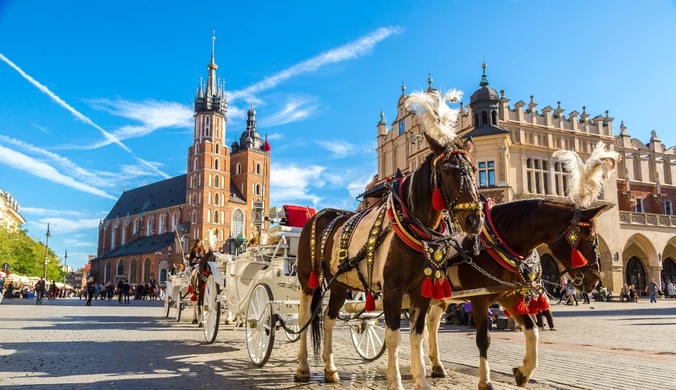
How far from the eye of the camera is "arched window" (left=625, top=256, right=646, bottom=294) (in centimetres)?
3791

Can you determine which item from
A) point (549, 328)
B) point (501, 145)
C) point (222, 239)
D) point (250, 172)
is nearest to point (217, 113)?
point (250, 172)

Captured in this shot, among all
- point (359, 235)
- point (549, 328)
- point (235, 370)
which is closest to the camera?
point (359, 235)

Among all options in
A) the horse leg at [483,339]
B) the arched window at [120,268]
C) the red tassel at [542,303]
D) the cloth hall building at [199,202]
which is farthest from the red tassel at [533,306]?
the arched window at [120,268]

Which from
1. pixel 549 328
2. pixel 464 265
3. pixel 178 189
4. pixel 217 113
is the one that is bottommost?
pixel 549 328

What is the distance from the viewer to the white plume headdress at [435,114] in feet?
15.9

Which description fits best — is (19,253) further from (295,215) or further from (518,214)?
(518,214)

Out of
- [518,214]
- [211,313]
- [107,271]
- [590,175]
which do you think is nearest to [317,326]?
[518,214]

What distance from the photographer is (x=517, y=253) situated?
571 centimetres

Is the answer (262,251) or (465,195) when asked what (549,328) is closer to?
(262,251)

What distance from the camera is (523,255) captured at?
225 inches

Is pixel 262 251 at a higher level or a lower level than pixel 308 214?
lower

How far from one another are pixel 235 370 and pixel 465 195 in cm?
417

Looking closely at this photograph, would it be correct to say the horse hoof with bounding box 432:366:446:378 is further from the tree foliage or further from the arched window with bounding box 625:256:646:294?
the tree foliage

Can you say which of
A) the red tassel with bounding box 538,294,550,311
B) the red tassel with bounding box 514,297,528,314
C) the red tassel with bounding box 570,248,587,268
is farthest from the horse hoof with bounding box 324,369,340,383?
the red tassel with bounding box 570,248,587,268
